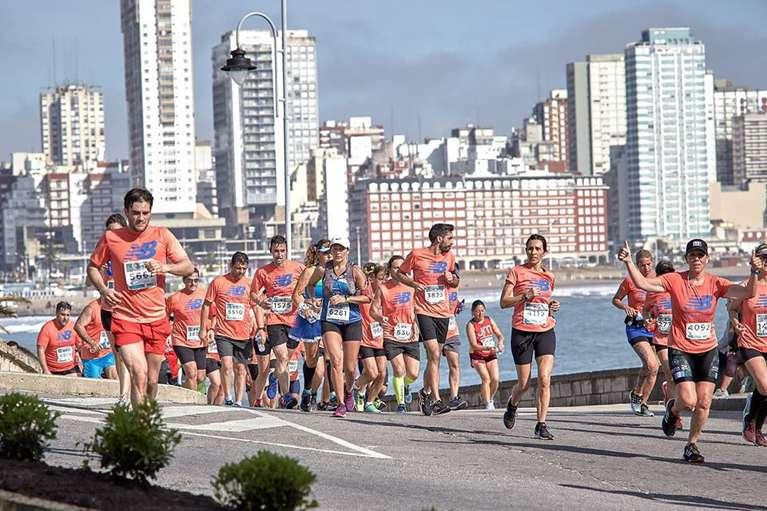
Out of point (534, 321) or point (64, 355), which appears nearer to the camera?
point (534, 321)

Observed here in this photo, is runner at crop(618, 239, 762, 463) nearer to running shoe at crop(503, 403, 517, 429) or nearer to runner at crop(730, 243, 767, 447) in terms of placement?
runner at crop(730, 243, 767, 447)

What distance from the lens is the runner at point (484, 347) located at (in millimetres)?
22719

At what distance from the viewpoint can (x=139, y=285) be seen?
1309 centimetres

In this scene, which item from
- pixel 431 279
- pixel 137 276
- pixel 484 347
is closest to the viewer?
pixel 137 276

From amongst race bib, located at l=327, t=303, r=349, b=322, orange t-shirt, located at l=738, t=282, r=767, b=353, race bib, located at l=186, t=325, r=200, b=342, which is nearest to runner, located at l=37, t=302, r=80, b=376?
race bib, located at l=186, t=325, r=200, b=342

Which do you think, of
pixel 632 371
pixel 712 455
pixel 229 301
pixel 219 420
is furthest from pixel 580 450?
pixel 632 371

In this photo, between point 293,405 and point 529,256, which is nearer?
point 529,256

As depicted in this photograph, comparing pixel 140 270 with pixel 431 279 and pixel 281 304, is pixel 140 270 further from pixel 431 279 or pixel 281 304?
pixel 281 304

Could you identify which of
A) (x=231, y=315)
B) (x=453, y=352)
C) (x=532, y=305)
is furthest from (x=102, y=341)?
(x=532, y=305)

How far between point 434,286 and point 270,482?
10460mm

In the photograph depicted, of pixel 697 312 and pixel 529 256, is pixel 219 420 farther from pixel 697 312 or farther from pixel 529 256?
pixel 697 312

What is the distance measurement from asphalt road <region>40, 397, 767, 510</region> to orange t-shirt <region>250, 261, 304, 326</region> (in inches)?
70.6

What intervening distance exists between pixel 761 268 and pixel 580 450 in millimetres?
2185

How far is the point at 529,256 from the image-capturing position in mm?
15414
